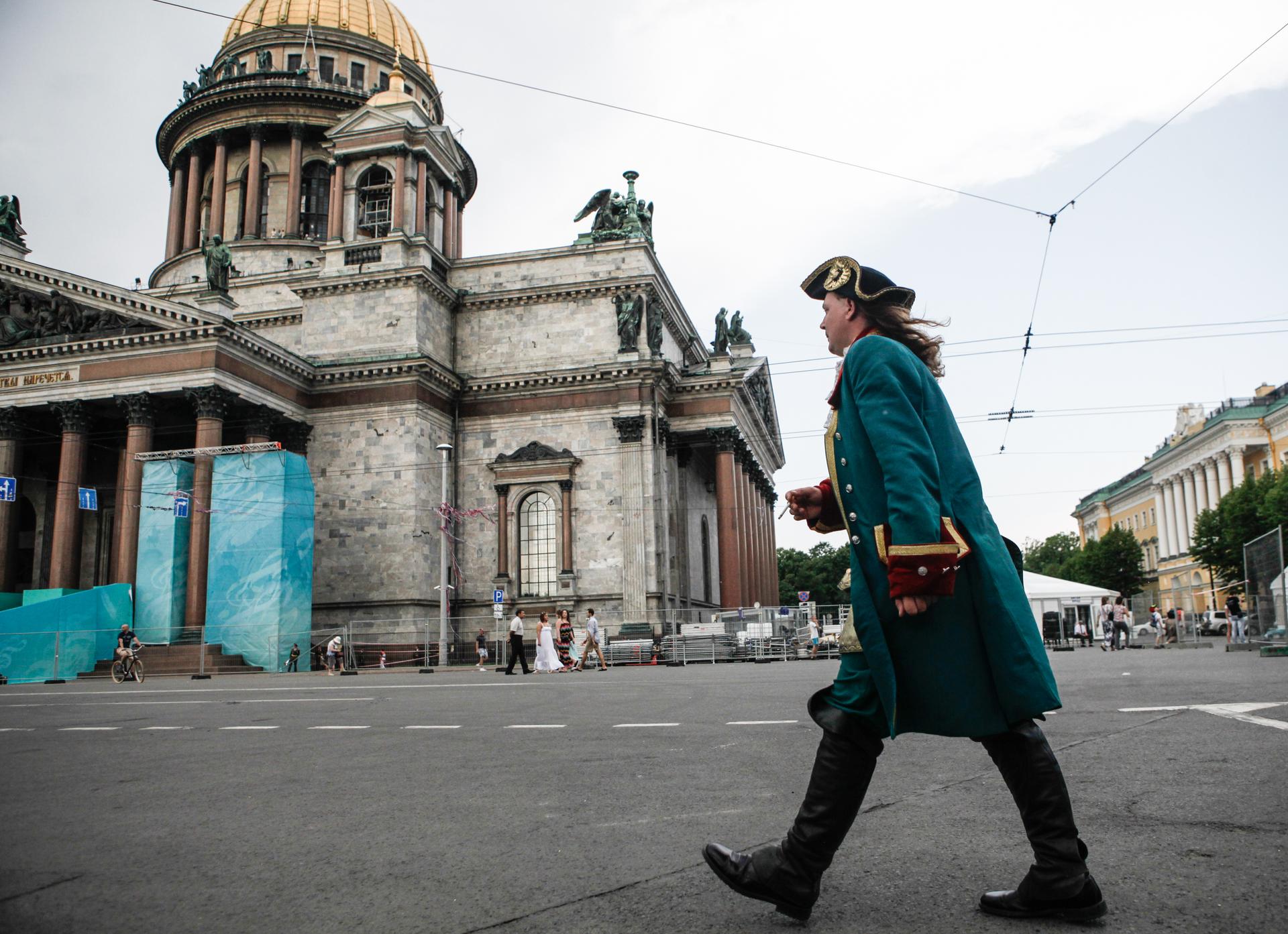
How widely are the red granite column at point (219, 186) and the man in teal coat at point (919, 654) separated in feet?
171

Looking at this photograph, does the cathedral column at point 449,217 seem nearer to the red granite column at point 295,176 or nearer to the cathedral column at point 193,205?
the red granite column at point 295,176

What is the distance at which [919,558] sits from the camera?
313cm

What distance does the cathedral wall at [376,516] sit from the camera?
3419cm

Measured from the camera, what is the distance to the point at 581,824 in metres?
4.58

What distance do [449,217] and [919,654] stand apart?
42.1 m

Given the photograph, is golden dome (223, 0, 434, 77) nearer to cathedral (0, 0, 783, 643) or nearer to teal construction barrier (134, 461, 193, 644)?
cathedral (0, 0, 783, 643)

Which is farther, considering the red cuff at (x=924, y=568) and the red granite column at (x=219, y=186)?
the red granite column at (x=219, y=186)

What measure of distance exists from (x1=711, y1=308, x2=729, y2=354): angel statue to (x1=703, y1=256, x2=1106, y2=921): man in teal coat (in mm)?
36972

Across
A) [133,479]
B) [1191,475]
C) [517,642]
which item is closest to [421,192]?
[133,479]

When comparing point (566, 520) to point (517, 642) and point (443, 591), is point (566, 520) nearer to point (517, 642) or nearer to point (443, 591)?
point (443, 591)

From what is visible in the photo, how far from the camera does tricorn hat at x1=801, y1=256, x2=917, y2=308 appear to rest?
3.80 m

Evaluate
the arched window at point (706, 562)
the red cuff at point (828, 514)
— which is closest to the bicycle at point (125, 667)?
the arched window at point (706, 562)

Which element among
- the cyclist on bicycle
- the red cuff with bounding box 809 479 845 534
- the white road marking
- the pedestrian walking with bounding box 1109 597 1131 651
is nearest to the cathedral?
the cyclist on bicycle

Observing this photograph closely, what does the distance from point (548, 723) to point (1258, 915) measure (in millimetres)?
7212
